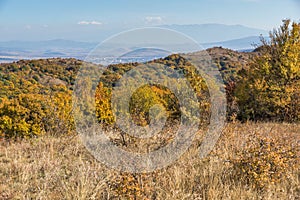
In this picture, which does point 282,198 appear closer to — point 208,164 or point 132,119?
point 208,164

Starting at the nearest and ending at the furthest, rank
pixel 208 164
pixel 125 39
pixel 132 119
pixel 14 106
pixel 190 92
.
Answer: pixel 208 164
pixel 132 119
pixel 125 39
pixel 190 92
pixel 14 106

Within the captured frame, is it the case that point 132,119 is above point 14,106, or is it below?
above

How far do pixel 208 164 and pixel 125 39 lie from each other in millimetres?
A: 2211

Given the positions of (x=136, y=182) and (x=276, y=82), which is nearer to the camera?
(x=136, y=182)

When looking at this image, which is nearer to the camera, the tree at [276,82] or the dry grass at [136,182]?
the dry grass at [136,182]

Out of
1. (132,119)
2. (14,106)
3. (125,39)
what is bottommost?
(14,106)

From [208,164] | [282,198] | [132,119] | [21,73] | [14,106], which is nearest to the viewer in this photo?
[282,198]

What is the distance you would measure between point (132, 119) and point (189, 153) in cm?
102

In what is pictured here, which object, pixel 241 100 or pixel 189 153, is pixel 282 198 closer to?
pixel 189 153

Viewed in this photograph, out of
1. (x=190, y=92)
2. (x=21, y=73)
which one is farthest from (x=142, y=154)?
(x=21, y=73)

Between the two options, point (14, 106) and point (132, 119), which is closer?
point (132, 119)

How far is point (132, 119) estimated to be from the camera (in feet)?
13.3

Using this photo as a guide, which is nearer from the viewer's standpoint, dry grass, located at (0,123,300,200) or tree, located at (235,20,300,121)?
dry grass, located at (0,123,300,200)

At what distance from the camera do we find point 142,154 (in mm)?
3711
